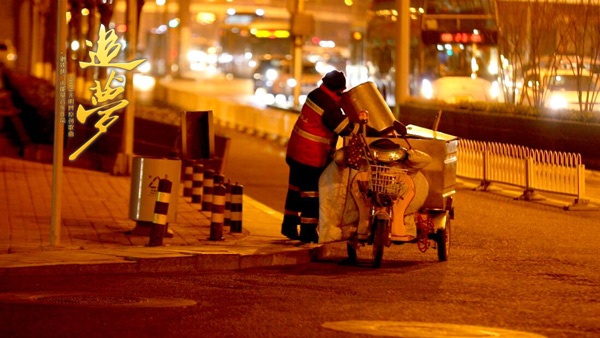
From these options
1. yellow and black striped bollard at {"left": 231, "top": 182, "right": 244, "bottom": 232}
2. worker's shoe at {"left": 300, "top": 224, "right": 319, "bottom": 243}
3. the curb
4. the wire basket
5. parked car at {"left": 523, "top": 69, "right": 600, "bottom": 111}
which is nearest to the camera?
the curb

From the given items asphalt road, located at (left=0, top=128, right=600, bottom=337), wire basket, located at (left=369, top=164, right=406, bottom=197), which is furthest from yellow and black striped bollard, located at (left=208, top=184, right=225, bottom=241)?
wire basket, located at (left=369, top=164, right=406, bottom=197)

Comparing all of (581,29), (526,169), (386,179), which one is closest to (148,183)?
(386,179)

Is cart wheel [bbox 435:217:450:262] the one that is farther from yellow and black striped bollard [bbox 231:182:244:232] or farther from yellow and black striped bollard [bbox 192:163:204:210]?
yellow and black striped bollard [bbox 192:163:204:210]

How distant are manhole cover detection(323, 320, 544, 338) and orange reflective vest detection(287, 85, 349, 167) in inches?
155

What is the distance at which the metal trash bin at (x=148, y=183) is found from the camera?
13211mm

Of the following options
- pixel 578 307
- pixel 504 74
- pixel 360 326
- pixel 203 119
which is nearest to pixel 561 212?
pixel 203 119

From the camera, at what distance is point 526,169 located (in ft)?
60.4

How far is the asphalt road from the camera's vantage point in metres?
8.17

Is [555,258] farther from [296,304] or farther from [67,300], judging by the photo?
[67,300]

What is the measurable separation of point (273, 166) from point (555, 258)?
12168 millimetres

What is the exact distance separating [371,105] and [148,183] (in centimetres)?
294

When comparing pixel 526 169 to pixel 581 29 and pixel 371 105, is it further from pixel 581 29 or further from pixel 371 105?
pixel 581 29

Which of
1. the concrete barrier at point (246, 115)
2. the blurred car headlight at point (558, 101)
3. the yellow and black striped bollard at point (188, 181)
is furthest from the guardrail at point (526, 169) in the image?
the blurred car headlight at point (558, 101)

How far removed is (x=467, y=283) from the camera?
10.5 m
